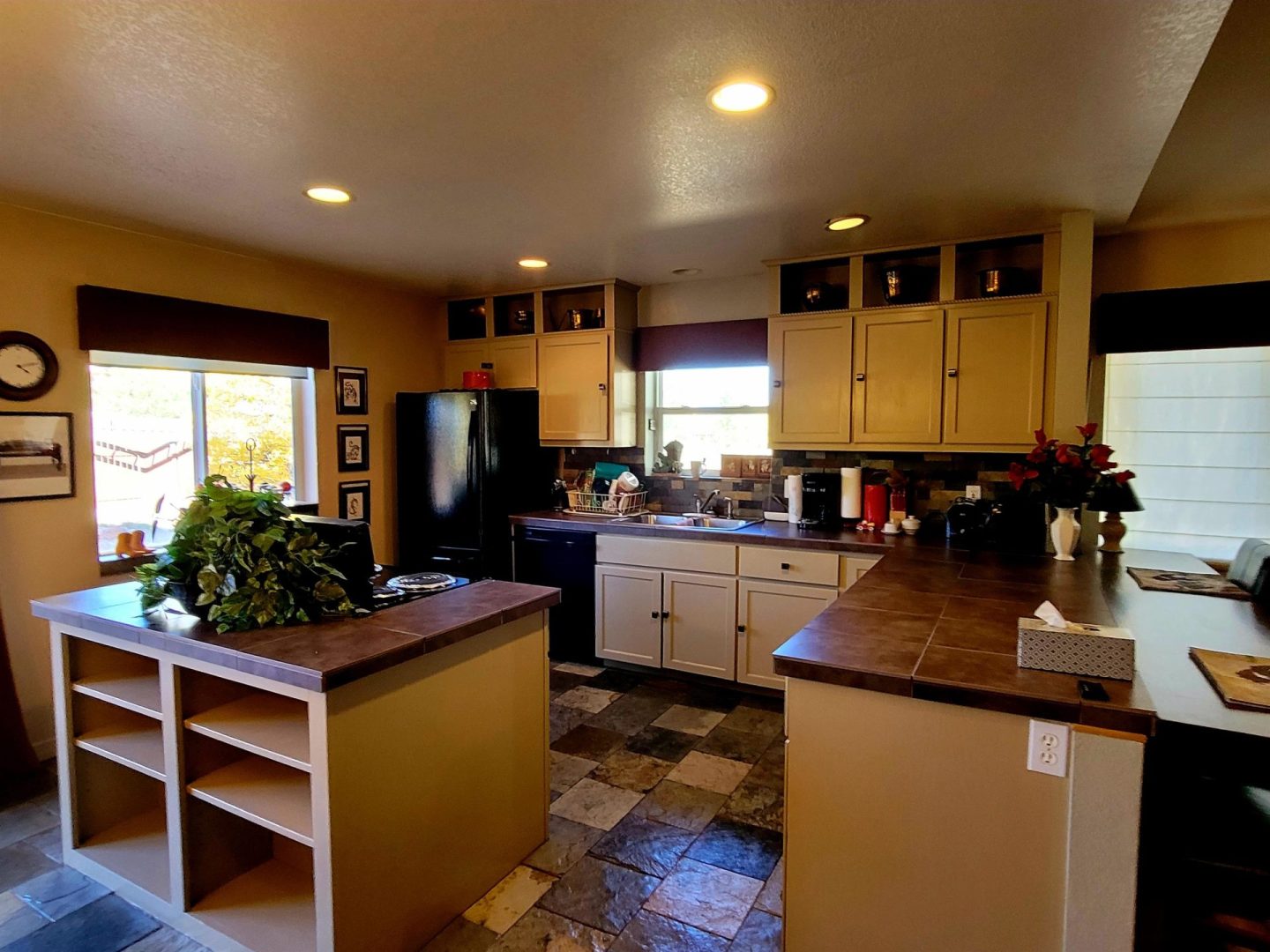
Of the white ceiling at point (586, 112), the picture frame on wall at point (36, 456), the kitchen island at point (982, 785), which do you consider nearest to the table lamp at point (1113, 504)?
the kitchen island at point (982, 785)

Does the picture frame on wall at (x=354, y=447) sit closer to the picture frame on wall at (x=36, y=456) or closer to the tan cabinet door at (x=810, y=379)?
the picture frame on wall at (x=36, y=456)

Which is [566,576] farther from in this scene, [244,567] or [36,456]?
[36,456]

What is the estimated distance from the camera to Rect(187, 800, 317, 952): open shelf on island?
69.6 inches

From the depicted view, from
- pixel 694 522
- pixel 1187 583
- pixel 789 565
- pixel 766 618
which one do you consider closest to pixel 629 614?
pixel 694 522

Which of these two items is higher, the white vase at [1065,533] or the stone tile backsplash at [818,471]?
the stone tile backsplash at [818,471]

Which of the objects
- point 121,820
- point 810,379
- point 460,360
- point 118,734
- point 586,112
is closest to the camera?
point 586,112

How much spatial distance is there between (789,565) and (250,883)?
7.97ft

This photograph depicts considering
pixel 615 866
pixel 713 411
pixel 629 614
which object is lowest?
pixel 615 866

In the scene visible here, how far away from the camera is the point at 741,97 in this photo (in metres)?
1.82

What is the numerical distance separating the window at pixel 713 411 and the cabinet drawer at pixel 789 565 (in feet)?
2.62

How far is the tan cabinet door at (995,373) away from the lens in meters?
3.06

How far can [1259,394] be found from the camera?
120 inches

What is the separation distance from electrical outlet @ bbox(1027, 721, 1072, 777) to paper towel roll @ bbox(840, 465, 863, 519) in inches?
91.5

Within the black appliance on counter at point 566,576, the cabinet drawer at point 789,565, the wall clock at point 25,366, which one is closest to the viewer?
the wall clock at point 25,366
